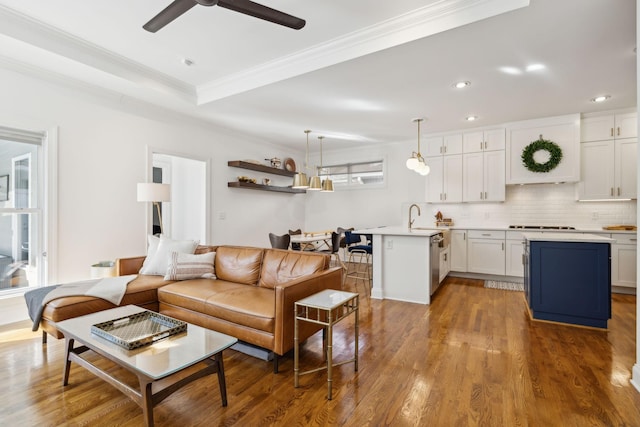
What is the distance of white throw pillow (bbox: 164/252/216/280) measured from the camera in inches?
128

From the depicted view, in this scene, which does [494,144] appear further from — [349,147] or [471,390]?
[471,390]

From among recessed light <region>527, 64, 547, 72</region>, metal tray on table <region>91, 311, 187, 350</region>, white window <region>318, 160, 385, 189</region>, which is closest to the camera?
metal tray on table <region>91, 311, 187, 350</region>

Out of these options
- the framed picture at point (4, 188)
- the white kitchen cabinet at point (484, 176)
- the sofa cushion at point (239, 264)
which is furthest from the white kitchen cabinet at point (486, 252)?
the framed picture at point (4, 188)

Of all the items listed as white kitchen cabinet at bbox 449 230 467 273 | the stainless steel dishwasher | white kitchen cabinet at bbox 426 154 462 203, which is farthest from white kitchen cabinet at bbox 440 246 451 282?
white kitchen cabinet at bbox 426 154 462 203

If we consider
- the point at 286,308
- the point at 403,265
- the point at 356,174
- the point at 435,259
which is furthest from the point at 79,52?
the point at 356,174

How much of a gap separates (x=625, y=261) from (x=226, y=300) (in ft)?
17.7

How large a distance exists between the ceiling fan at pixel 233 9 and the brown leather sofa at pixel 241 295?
1.89 meters

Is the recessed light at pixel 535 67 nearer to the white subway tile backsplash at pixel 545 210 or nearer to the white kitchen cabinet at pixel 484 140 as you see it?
the white kitchen cabinet at pixel 484 140

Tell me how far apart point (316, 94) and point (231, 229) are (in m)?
3.03

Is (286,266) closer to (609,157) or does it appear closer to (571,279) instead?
(571,279)

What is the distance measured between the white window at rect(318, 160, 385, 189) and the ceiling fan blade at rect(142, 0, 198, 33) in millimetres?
5310

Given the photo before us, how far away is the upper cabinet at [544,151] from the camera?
15.6ft

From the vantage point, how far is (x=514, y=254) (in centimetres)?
500

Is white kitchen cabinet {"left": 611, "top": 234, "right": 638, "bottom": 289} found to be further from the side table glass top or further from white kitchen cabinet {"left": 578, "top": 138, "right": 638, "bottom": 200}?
the side table glass top
